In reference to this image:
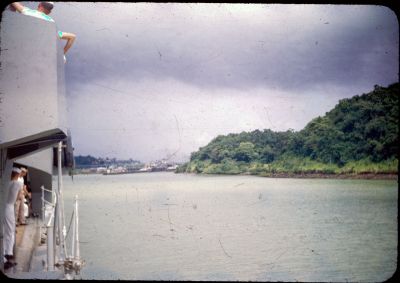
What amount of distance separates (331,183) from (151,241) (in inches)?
970

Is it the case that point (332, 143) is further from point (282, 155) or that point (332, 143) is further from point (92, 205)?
point (92, 205)

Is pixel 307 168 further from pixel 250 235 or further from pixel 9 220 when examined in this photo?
pixel 9 220

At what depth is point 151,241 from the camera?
94.6 feet

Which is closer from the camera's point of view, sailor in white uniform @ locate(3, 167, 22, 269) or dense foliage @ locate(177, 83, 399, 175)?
sailor in white uniform @ locate(3, 167, 22, 269)

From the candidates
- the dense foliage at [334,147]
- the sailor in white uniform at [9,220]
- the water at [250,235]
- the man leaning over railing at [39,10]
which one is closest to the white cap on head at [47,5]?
the man leaning over railing at [39,10]

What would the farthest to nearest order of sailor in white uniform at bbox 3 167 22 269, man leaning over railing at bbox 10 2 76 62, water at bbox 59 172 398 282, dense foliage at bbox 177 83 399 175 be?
dense foliage at bbox 177 83 399 175 < water at bbox 59 172 398 282 < sailor in white uniform at bbox 3 167 22 269 < man leaning over railing at bbox 10 2 76 62

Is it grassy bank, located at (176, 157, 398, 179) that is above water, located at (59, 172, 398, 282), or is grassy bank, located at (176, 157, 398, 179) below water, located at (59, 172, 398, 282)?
above

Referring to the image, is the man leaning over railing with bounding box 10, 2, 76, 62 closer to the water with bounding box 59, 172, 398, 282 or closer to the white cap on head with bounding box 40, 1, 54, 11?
the white cap on head with bounding box 40, 1, 54, 11

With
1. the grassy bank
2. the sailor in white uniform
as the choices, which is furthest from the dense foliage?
the sailor in white uniform

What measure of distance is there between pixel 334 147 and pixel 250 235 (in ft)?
34.2

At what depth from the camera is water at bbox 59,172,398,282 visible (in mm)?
22453

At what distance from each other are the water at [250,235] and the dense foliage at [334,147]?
3334mm

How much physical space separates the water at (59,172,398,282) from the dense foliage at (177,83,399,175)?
3334 millimetres

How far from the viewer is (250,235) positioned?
2992 cm
